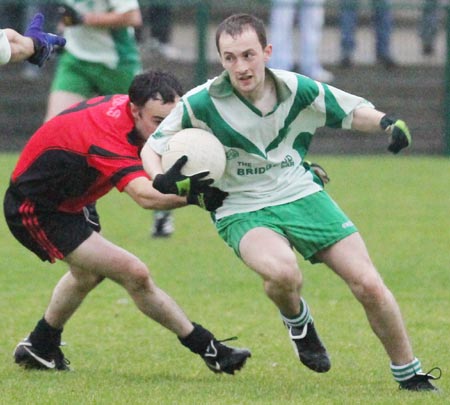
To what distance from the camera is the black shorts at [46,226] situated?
6.23 m

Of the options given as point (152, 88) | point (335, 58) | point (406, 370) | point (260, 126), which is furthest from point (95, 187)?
point (335, 58)

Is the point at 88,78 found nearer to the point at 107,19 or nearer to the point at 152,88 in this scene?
the point at 107,19

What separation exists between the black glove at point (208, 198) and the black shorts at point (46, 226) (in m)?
0.68

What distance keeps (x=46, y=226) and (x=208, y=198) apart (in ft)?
2.85

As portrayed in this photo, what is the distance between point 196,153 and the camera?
570cm

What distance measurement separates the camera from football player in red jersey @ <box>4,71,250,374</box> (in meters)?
6.15

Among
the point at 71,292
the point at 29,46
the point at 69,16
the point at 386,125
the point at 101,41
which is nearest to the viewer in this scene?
the point at 386,125

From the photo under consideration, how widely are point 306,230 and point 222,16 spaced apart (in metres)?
12.1

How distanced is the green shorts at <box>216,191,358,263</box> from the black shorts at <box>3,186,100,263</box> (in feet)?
2.40

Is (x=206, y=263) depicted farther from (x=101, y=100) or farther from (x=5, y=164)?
(x=5, y=164)

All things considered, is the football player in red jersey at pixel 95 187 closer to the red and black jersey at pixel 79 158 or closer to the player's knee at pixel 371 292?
the red and black jersey at pixel 79 158

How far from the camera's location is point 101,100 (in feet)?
21.3

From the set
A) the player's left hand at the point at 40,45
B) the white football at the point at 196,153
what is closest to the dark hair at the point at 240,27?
the white football at the point at 196,153

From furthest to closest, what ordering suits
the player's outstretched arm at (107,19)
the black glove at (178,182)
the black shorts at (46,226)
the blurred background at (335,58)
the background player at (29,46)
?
the blurred background at (335,58)
the player's outstretched arm at (107,19)
the black shorts at (46,226)
the background player at (29,46)
the black glove at (178,182)
